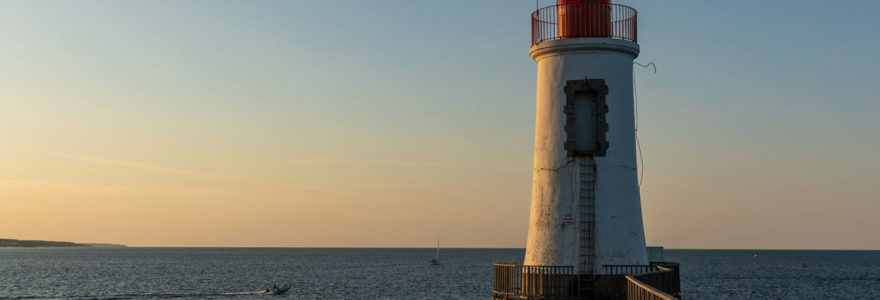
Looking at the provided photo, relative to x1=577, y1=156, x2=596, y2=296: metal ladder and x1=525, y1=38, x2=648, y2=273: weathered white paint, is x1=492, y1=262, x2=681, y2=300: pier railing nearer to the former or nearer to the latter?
x1=525, y1=38, x2=648, y2=273: weathered white paint

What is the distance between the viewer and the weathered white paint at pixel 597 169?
2412 cm

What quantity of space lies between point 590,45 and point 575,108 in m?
1.87

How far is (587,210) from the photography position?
24.1 m

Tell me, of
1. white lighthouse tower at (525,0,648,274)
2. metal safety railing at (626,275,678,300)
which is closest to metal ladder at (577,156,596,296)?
white lighthouse tower at (525,0,648,274)

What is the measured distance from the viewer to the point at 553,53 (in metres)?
24.8

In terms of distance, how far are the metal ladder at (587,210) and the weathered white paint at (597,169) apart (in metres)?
0.13

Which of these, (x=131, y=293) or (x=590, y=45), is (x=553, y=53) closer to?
(x=590, y=45)

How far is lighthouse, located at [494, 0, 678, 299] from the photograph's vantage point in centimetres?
2398

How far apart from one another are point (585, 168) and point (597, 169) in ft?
1.15

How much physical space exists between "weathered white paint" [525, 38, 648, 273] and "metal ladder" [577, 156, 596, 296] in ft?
0.42

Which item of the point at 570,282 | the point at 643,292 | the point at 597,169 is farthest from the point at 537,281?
the point at 643,292

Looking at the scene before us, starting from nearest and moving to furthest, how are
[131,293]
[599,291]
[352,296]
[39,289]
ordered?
[599,291], [352,296], [131,293], [39,289]

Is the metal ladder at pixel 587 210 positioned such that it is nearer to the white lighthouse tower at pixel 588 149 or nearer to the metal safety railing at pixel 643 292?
the white lighthouse tower at pixel 588 149

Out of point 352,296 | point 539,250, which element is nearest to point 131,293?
point 352,296
